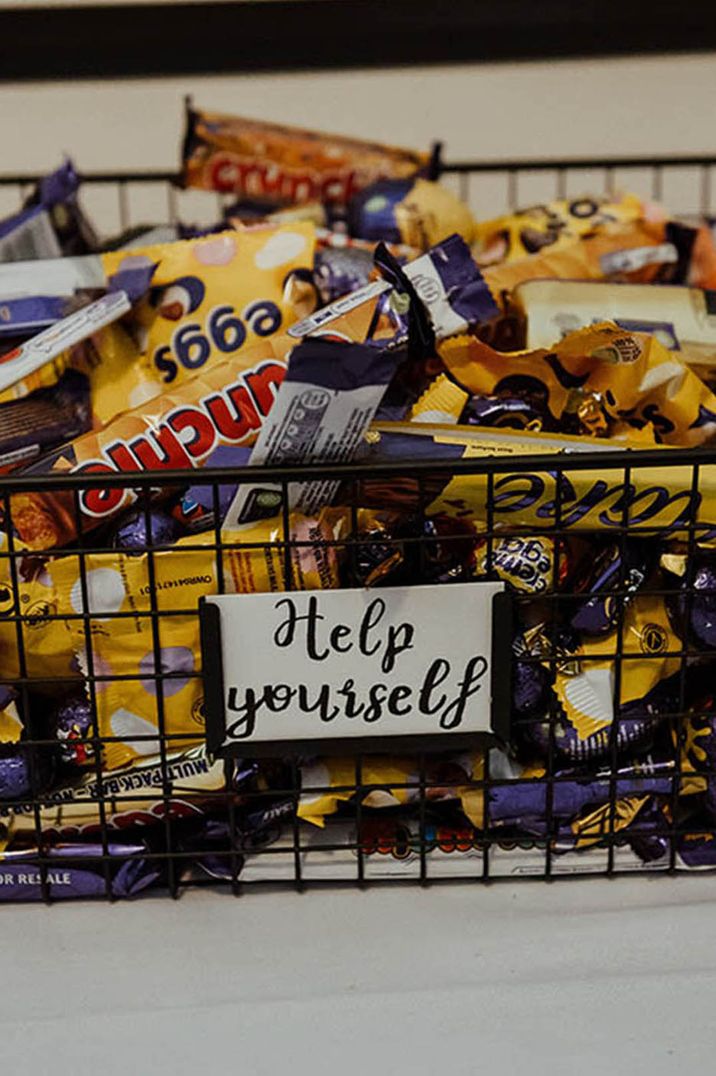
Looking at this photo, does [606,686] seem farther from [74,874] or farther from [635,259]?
[635,259]

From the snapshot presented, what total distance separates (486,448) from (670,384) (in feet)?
0.40

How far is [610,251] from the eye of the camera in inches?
34.6

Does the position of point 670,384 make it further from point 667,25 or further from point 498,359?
point 667,25

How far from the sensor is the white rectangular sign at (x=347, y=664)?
0.54 meters

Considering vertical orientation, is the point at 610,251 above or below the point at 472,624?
above

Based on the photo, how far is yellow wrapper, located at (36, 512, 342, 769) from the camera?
1.82 ft

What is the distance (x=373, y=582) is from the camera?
549mm

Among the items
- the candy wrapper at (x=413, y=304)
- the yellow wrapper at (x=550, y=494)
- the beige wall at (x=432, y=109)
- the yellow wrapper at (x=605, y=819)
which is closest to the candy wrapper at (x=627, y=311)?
the candy wrapper at (x=413, y=304)


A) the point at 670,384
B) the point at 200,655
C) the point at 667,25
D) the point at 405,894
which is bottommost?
the point at 405,894

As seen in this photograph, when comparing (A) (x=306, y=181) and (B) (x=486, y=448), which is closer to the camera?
(B) (x=486, y=448)

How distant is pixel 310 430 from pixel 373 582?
3.2 inches

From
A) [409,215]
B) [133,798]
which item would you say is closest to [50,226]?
[409,215]

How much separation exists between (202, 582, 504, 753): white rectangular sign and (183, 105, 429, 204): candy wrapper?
623mm

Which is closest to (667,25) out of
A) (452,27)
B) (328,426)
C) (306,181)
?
(452,27)
